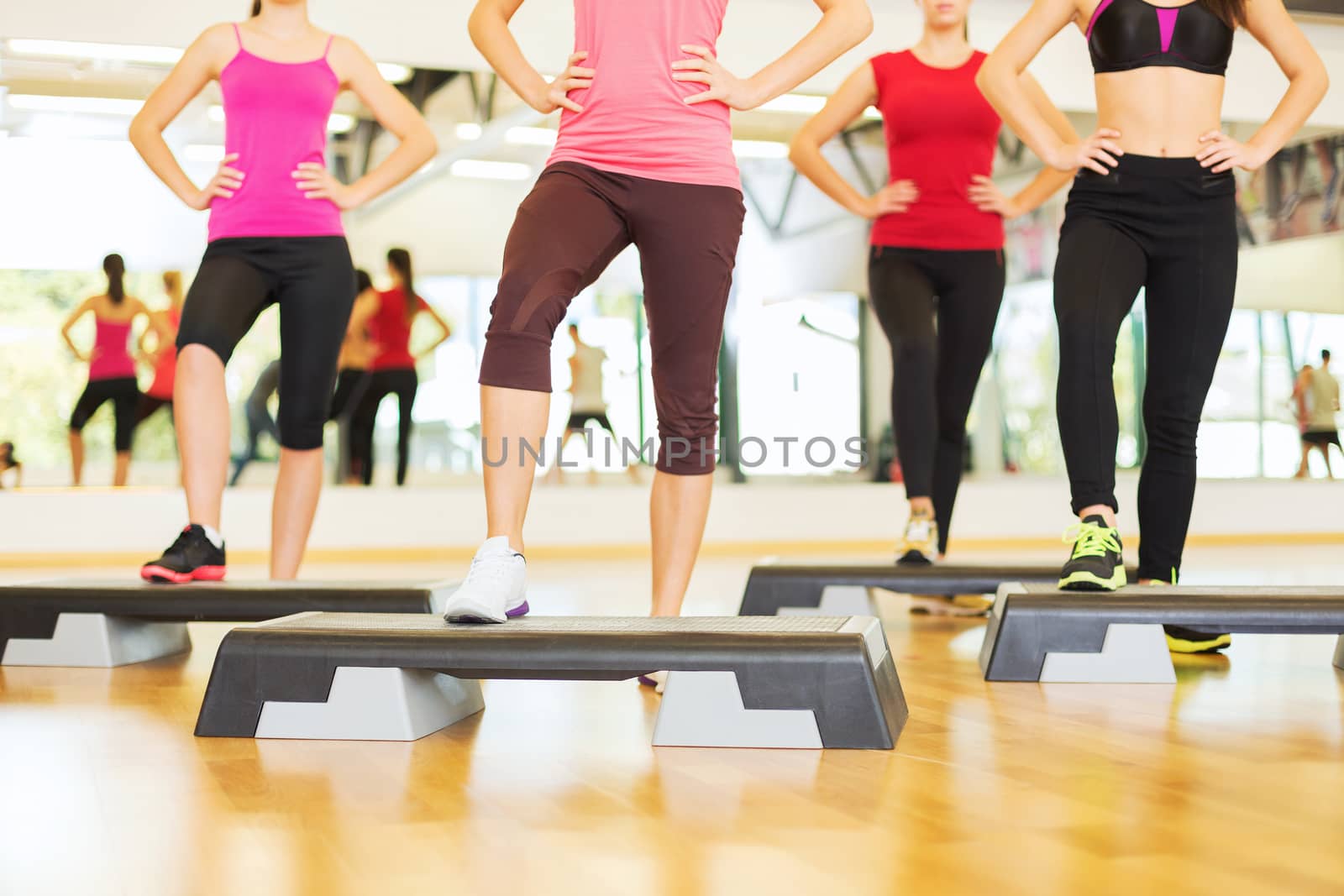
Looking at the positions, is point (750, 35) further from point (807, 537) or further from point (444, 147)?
point (807, 537)

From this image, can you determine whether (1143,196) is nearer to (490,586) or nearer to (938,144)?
(938,144)

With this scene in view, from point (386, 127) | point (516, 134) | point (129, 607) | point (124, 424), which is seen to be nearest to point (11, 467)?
point (124, 424)

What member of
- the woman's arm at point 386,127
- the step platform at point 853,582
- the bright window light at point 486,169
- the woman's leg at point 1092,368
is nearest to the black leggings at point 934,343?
the step platform at point 853,582

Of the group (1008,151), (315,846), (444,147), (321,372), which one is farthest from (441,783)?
(1008,151)

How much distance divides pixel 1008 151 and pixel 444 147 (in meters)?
3.67

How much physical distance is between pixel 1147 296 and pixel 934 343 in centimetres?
77

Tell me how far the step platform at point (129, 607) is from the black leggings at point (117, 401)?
4.35 m

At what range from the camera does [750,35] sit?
7.09 m

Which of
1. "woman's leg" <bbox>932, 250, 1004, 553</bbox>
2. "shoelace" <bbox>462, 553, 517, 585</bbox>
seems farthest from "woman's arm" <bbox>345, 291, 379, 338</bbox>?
"shoelace" <bbox>462, 553, 517, 585</bbox>

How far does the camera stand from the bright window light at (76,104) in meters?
6.55

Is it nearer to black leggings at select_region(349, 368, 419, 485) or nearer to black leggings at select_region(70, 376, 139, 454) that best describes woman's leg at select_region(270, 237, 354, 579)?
black leggings at select_region(349, 368, 419, 485)

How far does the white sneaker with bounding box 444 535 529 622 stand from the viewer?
6.15 feet

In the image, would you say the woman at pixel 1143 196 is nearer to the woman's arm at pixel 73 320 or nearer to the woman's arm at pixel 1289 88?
the woman's arm at pixel 1289 88

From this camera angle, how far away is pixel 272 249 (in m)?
2.99
